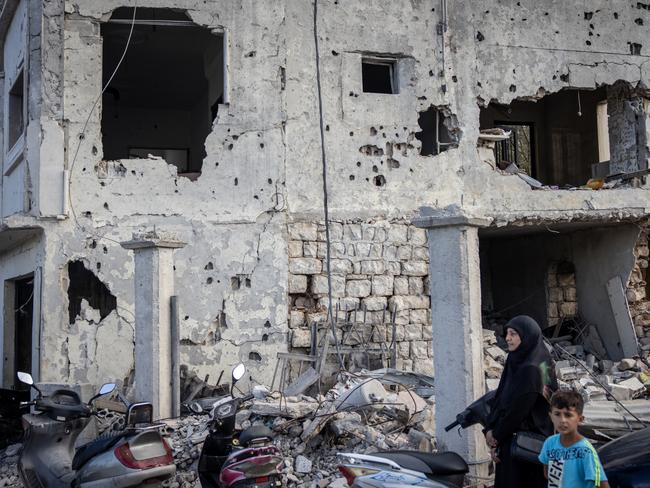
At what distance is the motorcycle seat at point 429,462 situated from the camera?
15.7 ft

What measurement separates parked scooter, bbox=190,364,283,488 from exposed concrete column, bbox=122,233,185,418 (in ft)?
6.88

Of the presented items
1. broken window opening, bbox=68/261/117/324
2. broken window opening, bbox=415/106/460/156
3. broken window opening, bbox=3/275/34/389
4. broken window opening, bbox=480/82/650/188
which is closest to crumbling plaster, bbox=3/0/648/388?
broken window opening, bbox=415/106/460/156

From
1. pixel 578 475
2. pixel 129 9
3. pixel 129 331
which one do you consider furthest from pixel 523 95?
pixel 578 475

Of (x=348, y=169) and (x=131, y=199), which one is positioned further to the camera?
(x=348, y=169)

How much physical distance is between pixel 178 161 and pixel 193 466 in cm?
1210

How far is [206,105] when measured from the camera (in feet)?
50.2

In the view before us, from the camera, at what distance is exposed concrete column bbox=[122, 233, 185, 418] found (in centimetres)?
791

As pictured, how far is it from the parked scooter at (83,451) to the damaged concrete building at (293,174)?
3142 mm

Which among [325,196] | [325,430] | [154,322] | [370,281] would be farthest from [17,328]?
[325,430]

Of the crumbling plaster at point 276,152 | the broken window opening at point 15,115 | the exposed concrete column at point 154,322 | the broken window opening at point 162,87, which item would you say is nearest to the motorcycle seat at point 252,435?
the exposed concrete column at point 154,322

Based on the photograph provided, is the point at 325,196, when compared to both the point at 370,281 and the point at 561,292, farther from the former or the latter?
the point at 561,292

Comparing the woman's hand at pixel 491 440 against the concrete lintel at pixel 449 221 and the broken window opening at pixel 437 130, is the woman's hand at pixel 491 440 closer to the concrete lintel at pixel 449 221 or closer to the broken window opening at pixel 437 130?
the concrete lintel at pixel 449 221

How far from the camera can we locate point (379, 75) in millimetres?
12859

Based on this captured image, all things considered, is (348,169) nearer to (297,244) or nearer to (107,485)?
(297,244)
